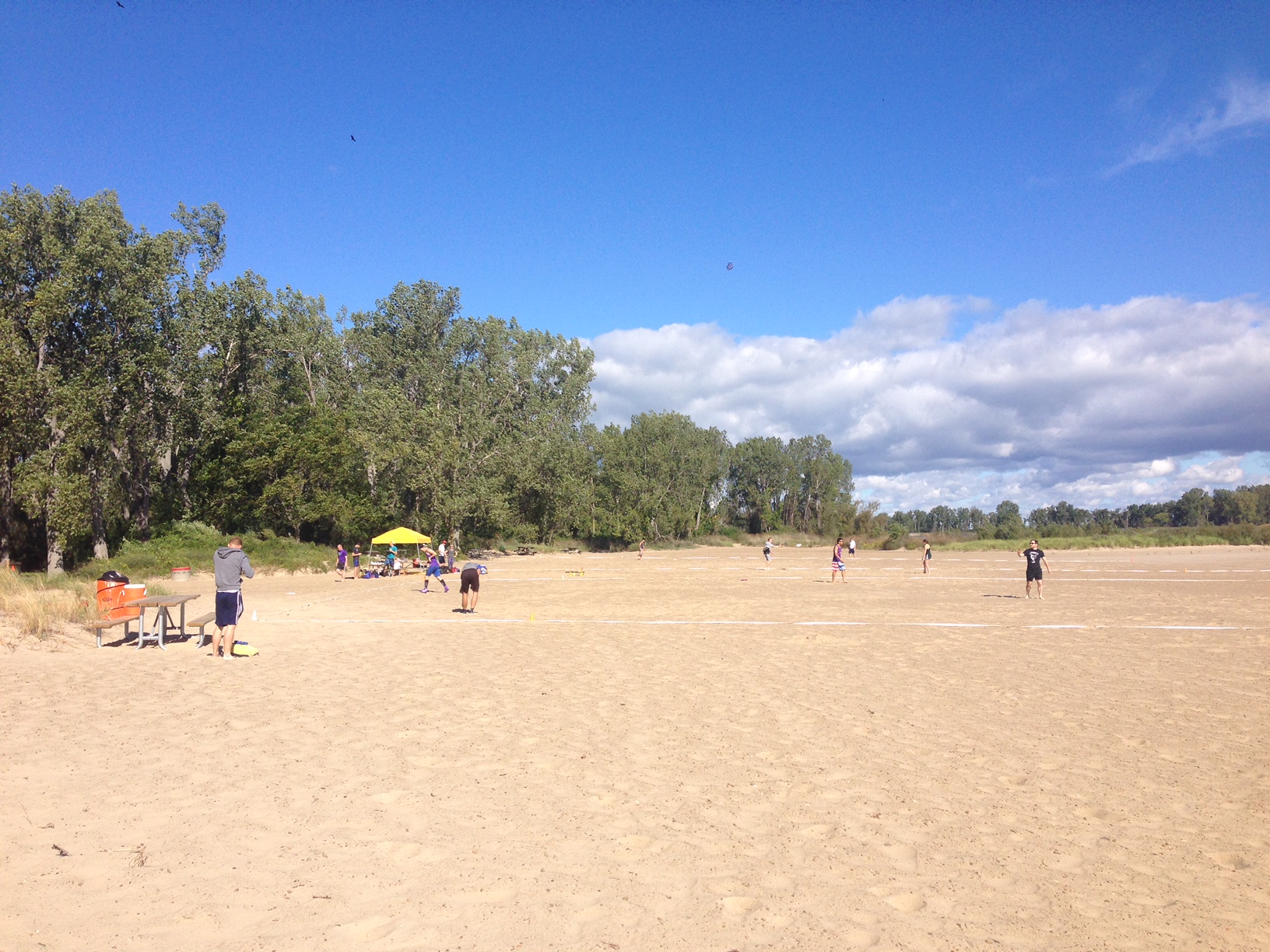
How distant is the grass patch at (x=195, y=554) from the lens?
2817 centimetres

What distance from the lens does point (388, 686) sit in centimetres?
889

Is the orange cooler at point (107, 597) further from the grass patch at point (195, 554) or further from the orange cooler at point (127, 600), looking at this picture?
the grass patch at point (195, 554)

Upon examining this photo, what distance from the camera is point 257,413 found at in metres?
40.1

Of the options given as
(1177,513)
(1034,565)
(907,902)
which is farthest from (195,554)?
(1177,513)

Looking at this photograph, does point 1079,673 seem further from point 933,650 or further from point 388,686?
point 388,686

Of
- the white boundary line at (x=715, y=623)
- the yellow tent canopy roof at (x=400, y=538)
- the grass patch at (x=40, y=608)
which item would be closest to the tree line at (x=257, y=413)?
the yellow tent canopy roof at (x=400, y=538)

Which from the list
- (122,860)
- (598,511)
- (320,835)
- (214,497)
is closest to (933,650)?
(320,835)

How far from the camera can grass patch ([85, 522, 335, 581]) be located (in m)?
28.2

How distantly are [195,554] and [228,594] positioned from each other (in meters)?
24.2

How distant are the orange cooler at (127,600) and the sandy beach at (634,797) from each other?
0.63m

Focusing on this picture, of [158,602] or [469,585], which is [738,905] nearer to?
[158,602]

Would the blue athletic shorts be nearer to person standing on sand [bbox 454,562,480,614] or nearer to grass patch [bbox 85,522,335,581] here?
person standing on sand [bbox 454,562,480,614]

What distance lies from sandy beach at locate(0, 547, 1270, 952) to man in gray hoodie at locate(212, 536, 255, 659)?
1.23ft

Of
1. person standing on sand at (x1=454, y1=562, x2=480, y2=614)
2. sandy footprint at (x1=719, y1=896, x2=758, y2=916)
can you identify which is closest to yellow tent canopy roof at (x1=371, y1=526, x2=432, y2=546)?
person standing on sand at (x1=454, y1=562, x2=480, y2=614)
